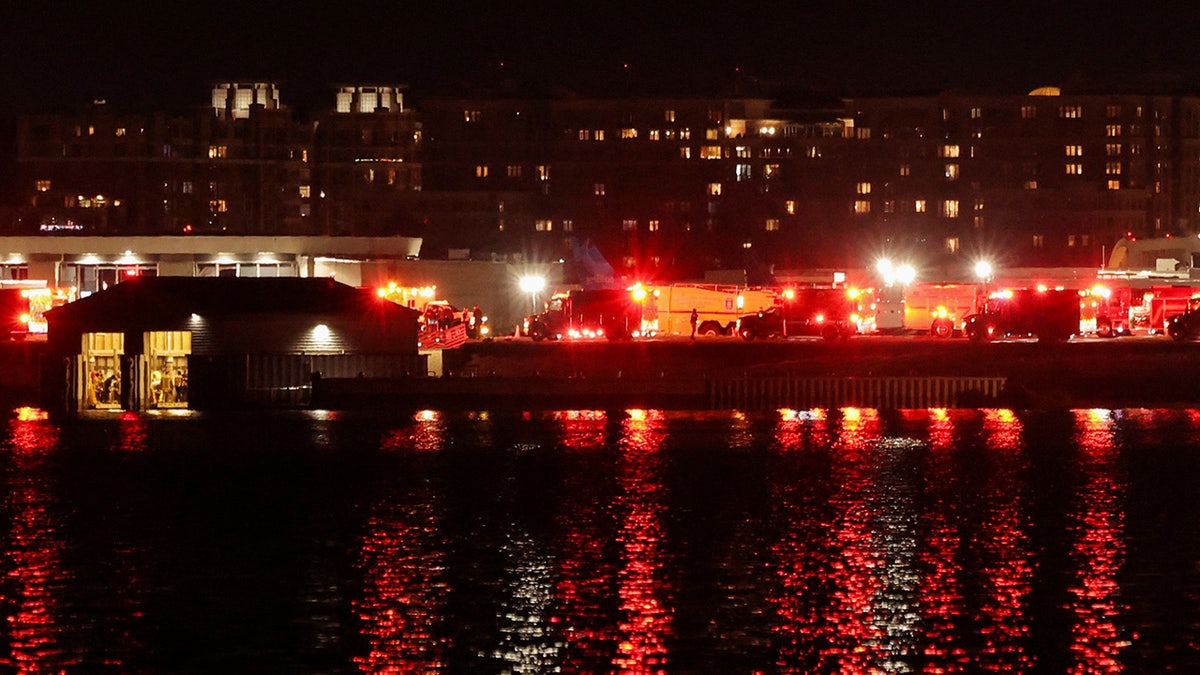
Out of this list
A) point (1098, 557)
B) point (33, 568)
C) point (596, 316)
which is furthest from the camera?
point (596, 316)

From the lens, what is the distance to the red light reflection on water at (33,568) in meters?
19.1

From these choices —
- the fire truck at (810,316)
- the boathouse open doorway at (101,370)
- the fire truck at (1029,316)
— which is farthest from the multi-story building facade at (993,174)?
the boathouse open doorway at (101,370)

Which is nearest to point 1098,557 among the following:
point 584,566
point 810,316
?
point 584,566

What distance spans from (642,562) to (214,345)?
2734 cm

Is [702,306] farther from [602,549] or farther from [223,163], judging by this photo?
[223,163]

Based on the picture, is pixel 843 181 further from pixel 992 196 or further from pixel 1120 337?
pixel 1120 337

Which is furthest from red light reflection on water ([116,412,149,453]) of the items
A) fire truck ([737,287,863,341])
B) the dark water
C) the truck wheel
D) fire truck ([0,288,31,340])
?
the truck wheel

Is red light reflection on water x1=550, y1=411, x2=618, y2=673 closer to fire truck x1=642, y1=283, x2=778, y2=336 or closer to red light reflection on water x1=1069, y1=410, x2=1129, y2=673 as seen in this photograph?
red light reflection on water x1=1069, y1=410, x2=1129, y2=673

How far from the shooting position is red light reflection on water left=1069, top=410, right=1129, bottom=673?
19.1 m

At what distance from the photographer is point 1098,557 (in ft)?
81.3

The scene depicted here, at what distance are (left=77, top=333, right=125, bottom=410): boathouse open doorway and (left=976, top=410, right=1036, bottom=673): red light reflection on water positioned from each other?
23.9 metres

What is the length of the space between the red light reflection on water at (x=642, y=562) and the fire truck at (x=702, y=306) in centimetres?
1937

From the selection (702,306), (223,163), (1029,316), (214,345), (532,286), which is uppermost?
(223,163)

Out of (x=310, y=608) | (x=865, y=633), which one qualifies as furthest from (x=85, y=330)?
(x=865, y=633)
